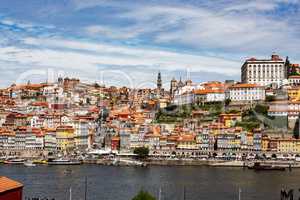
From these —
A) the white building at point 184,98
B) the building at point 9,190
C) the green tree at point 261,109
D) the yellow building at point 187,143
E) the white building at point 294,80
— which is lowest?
the yellow building at point 187,143

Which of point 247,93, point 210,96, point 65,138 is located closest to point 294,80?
point 247,93

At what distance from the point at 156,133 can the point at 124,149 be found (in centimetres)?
223

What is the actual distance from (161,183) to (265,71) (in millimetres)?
25151

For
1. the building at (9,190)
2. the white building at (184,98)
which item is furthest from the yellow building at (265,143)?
the building at (9,190)

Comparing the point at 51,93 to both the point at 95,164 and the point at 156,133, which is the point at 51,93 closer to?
the point at 156,133

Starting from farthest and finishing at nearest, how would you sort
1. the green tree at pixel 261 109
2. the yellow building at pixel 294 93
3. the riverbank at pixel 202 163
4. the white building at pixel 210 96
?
1. the white building at pixel 210 96
2. the yellow building at pixel 294 93
3. the green tree at pixel 261 109
4. the riverbank at pixel 202 163

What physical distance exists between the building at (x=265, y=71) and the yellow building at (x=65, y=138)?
13980mm

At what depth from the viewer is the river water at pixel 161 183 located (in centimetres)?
1766

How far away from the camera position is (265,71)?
44.3m

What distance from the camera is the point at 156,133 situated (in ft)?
122

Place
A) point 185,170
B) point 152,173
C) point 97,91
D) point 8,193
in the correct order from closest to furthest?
point 8,193
point 152,173
point 185,170
point 97,91

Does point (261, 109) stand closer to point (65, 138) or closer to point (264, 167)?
point (264, 167)

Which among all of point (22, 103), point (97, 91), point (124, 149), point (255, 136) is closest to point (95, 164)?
point (124, 149)

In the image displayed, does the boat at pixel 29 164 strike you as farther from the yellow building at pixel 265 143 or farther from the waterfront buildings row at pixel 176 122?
the yellow building at pixel 265 143
